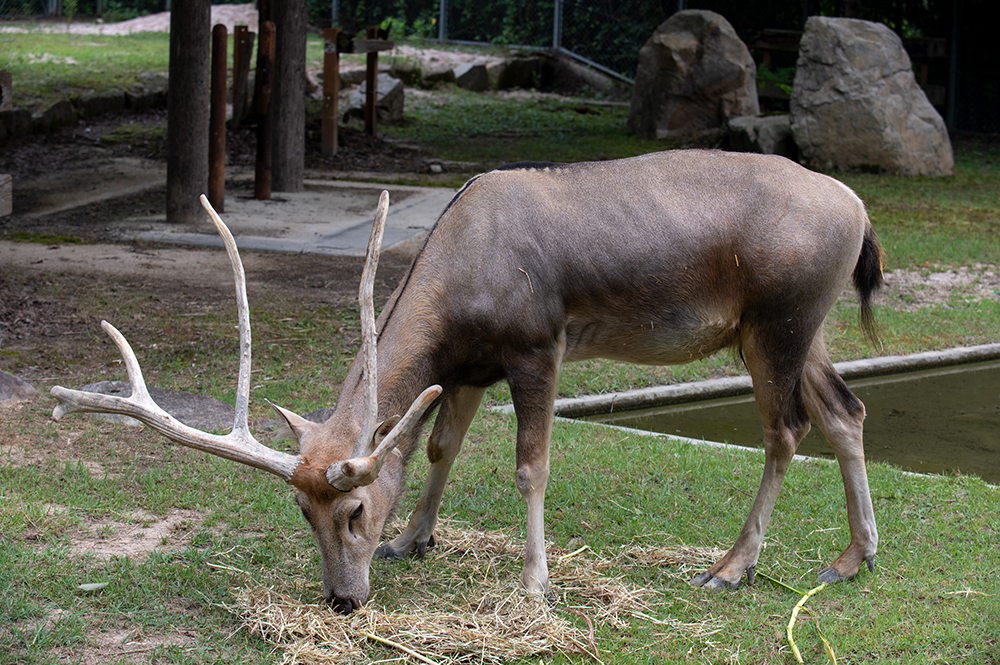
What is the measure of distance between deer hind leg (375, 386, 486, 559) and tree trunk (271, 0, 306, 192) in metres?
8.43

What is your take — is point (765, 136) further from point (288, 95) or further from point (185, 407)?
point (185, 407)

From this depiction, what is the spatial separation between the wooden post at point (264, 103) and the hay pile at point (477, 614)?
8.01m

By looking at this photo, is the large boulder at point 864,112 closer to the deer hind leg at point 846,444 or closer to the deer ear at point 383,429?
the deer hind leg at point 846,444

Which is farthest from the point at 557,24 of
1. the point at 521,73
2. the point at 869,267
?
the point at 869,267

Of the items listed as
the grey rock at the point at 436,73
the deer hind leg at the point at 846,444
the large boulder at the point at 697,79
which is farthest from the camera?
the grey rock at the point at 436,73

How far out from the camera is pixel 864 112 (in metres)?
14.6

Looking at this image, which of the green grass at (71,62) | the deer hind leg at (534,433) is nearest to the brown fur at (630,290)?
the deer hind leg at (534,433)

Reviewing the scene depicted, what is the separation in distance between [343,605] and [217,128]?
788 cm

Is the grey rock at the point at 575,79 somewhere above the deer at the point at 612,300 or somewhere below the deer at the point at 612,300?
above

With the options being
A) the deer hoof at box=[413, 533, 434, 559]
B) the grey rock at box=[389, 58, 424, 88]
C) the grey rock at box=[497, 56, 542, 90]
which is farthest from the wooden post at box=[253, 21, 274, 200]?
the grey rock at box=[497, 56, 542, 90]

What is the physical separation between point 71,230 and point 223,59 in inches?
96.0

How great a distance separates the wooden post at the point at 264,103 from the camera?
1138cm

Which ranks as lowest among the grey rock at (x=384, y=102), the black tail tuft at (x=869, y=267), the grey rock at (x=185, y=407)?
the grey rock at (x=185, y=407)

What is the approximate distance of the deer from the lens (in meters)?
4.11
